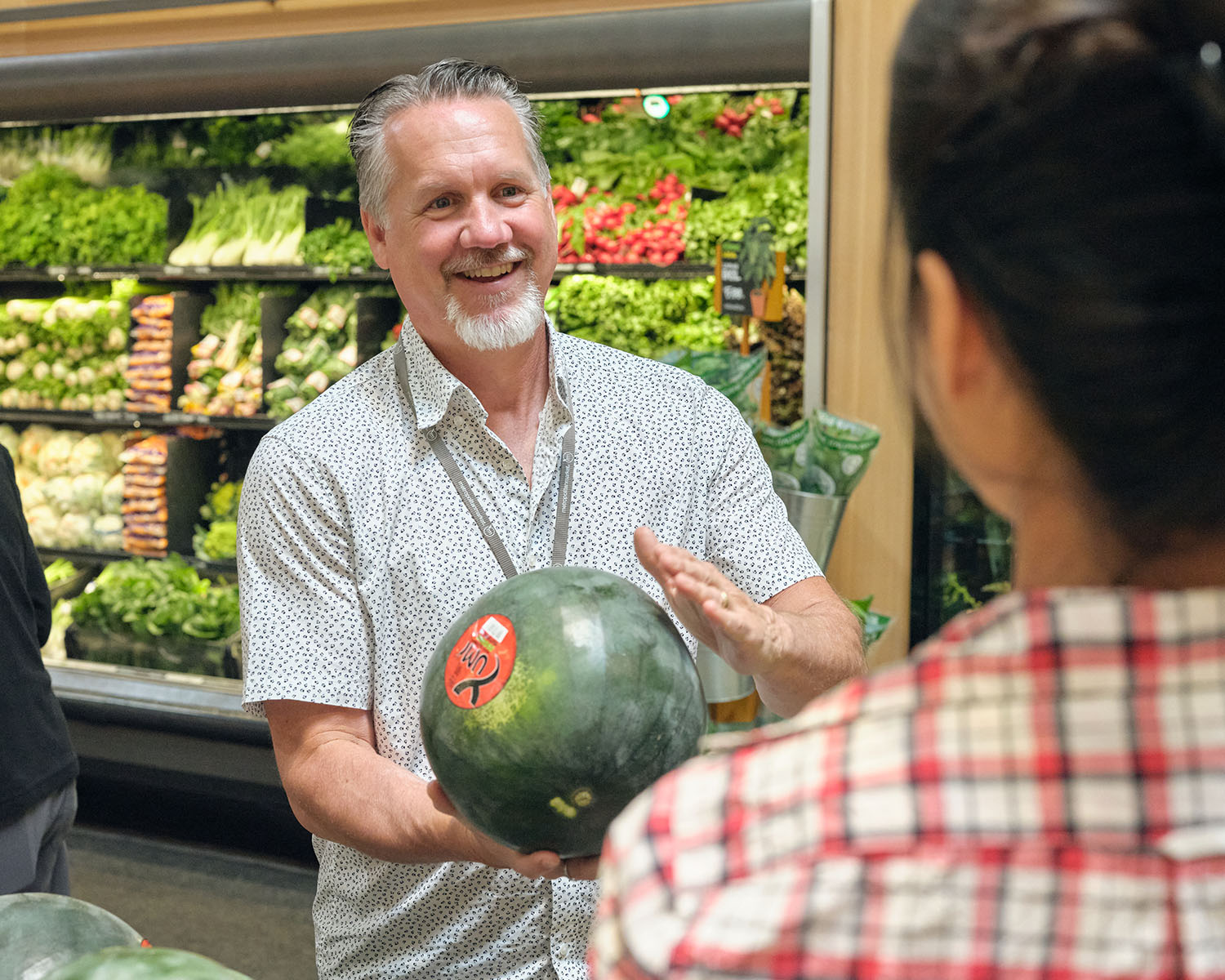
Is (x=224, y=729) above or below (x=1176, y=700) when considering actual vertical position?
Result: below

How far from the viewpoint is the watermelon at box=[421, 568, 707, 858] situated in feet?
3.36

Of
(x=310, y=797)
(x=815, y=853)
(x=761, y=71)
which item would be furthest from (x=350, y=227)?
(x=815, y=853)

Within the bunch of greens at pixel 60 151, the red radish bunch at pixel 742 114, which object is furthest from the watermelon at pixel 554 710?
→ the bunch of greens at pixel 60 151

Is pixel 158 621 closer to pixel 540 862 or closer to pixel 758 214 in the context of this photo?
pixel 758 214

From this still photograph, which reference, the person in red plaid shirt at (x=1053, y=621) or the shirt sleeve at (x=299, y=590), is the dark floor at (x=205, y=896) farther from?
the person in red plaid shirt at (x=1053, y=621)

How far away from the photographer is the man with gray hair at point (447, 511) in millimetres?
1564

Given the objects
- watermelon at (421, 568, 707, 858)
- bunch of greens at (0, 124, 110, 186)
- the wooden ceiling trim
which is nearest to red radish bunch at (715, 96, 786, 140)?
the wooden ceiling trim

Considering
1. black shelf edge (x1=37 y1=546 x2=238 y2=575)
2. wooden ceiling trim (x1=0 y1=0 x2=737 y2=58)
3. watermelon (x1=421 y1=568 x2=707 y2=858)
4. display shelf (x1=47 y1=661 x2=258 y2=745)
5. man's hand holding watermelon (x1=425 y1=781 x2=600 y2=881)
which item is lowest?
display shelf (x1=47 y1=661 x2=258 y2=745)

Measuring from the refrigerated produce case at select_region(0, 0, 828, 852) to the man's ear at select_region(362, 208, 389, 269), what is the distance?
1.83 meters

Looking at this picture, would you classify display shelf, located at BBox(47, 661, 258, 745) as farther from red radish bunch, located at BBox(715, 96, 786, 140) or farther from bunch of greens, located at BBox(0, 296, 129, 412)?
red radish bunch, located at BBox(715, 96, 786, 140)

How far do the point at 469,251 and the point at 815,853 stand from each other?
1385 mm

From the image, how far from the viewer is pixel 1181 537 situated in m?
0.51

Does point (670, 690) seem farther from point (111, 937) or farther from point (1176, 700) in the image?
point (1176, 700)

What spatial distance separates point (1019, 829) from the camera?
1.59 feet
